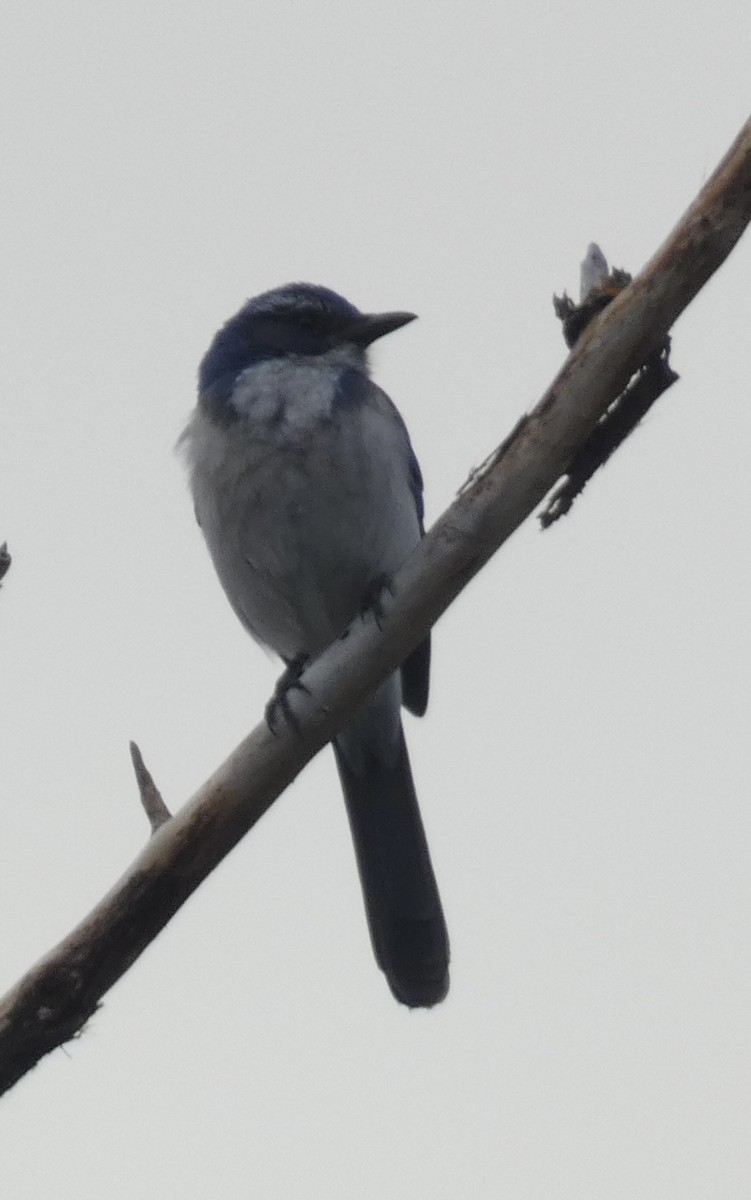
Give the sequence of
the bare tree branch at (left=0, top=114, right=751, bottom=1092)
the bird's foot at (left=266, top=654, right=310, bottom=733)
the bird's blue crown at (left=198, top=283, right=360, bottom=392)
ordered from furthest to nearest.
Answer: the bird's blue crown at (left=198, top=283, right=360, bottom=392) < the bird's foot at (left=266, top=654, right=310, bottom=733) < the bare tree branch at (left=0, top=114, right=751, bottom=1092)

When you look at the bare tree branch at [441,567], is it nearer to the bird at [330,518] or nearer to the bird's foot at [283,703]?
the bird's foot at [283,703]

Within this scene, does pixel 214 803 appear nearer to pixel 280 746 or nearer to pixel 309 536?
pixel 280 746

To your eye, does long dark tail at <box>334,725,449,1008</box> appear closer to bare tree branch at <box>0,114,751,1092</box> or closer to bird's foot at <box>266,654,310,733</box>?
bird's foot at <box>266,654,310,733</box>

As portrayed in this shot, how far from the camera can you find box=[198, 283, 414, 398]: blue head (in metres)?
6.78

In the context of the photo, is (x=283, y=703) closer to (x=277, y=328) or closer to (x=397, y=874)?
(x=397, y=874)

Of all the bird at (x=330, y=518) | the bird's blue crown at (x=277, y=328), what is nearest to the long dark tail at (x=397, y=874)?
the bird at (x=330, y=518)

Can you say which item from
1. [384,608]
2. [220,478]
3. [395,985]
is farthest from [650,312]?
[395,985]

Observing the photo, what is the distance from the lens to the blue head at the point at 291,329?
267 inches

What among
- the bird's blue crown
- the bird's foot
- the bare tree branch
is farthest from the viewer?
the bird's blue crown

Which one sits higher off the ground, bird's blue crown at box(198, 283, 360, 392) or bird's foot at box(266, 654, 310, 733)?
bird's blue crown at box(198, 283, 360, 392)

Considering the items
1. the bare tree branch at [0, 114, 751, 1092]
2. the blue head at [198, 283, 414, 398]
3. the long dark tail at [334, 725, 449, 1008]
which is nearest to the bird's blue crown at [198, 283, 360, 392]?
the blue head at [198, 283, 414, 398]

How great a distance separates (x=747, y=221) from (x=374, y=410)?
2074mm

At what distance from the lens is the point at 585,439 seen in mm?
4711

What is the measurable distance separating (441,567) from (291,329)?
2508 millimetres
